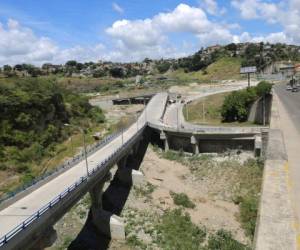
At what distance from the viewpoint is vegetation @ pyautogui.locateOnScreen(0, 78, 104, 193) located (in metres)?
55.8

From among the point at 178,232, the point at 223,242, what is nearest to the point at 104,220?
the point at 178,232

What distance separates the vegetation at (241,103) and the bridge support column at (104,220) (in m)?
36.4

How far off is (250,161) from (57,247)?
2803cm

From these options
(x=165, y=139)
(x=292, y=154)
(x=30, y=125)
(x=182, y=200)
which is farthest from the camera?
(x=30, y=125)

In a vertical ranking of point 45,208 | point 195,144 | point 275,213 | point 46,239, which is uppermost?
point 275,213

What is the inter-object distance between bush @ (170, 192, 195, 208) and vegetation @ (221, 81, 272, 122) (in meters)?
28.0

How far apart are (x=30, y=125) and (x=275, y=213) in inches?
2205

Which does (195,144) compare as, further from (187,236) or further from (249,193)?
(187,236)

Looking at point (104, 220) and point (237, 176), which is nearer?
point (104, 220)

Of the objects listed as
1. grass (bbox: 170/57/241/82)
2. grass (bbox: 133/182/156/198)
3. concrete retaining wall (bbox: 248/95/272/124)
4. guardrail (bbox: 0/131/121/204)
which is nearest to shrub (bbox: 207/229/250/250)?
grass (bbox: 133/182/156/198)

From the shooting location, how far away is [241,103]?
67.4 m

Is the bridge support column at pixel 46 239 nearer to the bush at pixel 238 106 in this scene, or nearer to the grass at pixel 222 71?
the bush at pixel 238 106

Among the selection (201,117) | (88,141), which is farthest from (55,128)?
(201,117)

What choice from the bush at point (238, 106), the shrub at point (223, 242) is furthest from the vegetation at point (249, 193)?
the bush at point (238, 106)
